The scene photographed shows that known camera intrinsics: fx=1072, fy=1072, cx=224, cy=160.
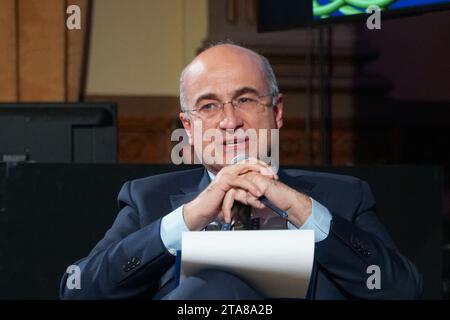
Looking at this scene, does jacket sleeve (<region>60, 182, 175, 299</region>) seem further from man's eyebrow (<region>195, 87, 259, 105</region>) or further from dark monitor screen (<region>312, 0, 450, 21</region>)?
dark monitor screen (<region>312, 0, 450, 21</region>)

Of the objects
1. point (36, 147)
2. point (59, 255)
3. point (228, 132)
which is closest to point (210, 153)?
point (228, 132)

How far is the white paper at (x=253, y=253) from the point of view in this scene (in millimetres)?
1667

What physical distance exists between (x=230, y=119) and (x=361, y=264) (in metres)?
0.36

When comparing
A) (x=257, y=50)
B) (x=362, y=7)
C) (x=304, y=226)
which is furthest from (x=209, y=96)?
(x=257, y=50)

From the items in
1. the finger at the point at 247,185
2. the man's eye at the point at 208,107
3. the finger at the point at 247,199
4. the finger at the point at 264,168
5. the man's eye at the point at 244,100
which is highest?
the man's eye at the point at 244,100

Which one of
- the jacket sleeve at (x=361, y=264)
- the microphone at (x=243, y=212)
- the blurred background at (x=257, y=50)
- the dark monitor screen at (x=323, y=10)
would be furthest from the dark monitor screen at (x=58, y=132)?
the blurred background at (x=257, y=50)

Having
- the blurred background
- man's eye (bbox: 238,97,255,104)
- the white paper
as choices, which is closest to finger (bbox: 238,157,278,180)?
man's eye (bbox: 238,97,255,104)

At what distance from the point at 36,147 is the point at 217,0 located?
110 inches

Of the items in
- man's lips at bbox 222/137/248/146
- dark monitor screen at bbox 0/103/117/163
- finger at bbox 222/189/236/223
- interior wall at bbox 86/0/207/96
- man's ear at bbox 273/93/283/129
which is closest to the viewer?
finger at bbox 222/189/236/223

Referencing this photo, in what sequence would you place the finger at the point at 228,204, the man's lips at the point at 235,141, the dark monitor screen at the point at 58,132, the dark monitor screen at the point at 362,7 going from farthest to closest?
the dark monitor screen at the point at 362,7
the dark monitor screen at the point at 58,132
the man's lips at the point at 235,141
the finger at the point at 228,204

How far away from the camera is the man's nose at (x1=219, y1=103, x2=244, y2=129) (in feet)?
6.42

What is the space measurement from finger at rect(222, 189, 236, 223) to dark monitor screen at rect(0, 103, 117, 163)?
0.44 metres

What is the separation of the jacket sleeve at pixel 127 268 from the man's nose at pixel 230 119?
219 mm

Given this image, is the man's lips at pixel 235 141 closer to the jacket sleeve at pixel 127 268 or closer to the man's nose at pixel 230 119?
the man's nose at pixel 230 119
